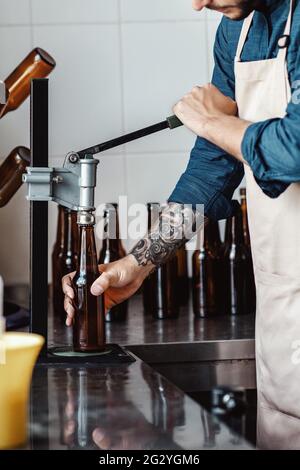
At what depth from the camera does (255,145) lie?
127cm

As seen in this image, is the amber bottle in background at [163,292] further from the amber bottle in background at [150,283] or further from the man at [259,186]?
the man at [259,186]

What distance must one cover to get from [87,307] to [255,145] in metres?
0.41

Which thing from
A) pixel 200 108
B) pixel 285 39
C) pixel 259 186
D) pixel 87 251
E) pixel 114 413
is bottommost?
pixel 114 413

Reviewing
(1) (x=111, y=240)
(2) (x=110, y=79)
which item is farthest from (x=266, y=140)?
(2) (x=110, y=79)

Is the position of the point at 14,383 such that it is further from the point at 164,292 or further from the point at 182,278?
the point at 182,278

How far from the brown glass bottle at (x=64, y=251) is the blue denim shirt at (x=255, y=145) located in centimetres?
56

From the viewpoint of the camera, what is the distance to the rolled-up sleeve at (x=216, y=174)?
1633 mm

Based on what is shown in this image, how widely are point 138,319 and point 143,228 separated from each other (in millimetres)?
314

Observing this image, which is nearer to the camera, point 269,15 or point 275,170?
point 275,170

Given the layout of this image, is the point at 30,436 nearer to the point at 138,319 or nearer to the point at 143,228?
the point at 138,319

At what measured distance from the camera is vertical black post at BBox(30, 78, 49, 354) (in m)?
1.39

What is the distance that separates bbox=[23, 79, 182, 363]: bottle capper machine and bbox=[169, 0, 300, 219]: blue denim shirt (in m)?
0.19

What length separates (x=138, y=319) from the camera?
2107 mm
